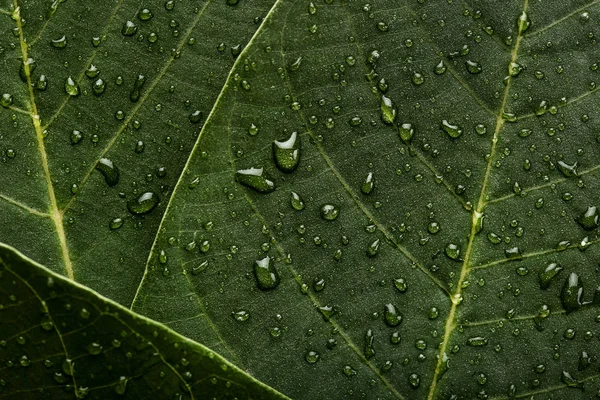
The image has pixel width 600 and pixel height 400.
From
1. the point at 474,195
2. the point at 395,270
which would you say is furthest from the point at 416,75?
the point at 395,270

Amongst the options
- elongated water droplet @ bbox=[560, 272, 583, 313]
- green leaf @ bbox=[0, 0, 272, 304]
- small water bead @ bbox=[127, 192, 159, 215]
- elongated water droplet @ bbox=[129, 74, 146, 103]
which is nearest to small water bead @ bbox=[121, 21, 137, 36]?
green leaf @ bbox=[0, 0, 272, 304]

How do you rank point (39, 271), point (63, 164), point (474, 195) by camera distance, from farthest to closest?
point (63, 164), point (474, 195), point (39, 271)

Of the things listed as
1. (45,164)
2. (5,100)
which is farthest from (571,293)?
(5,100)

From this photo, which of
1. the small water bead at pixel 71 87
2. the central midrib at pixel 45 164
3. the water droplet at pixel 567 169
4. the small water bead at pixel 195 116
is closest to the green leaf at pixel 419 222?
the water droplet at pixel 567 169

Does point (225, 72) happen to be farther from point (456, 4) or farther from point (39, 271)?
point (39, 271)

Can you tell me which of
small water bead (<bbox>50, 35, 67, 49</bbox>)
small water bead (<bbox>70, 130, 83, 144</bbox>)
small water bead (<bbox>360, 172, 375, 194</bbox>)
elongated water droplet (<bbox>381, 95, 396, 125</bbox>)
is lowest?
small water bead (<bbox>360, 172, 375, 194</bbox>)

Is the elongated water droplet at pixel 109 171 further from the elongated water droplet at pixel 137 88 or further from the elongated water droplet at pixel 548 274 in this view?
the elongated water droplet at pixel 548 274

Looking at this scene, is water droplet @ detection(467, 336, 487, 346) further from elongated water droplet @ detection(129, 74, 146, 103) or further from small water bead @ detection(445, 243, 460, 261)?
elongated water droplet @ detection(129, 74, 146, 103)
